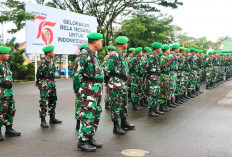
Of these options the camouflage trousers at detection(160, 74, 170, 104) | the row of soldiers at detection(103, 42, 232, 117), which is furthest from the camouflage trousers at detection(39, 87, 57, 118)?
the camouflage trousers at detection(160, 74, 170, 104)

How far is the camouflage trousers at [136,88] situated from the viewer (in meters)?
7.51

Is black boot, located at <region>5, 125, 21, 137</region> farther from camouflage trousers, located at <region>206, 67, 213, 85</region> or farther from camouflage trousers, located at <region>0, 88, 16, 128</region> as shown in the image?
camouflage trousers, located at <region>206, 67, 213, 85</region>

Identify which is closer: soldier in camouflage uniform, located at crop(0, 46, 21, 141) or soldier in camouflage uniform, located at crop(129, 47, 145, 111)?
soldier in camouflage uniform, located at crop(0, 46, 21, 141)

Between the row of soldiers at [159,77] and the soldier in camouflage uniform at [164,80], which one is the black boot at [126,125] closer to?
the row of soldiers at [159,77]

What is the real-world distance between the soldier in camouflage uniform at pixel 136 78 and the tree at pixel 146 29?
17.4 m

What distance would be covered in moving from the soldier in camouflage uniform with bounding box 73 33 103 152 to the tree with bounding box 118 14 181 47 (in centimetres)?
2103

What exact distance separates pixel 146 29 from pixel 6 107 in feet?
71.4

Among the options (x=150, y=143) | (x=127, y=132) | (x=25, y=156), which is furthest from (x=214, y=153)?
(x=25, y=156)

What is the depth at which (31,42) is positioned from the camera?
16.8m

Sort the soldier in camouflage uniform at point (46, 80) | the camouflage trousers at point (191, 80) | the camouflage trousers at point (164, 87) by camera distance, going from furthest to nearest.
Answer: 1. the camouflage trousers at point (191, 80)
2. the camouflage trousers at point (164, 87)
3. the soldier in camouflage uniform at point (46, 80)

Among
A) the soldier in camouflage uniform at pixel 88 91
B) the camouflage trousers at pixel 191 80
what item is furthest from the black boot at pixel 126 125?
the camouflage trousers at pixel 191 80

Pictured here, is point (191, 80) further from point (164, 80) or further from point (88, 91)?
point (88, 91)

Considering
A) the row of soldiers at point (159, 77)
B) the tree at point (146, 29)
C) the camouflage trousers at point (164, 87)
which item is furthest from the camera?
the tree at point (146, 29)

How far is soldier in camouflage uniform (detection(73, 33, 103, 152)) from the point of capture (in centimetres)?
392
